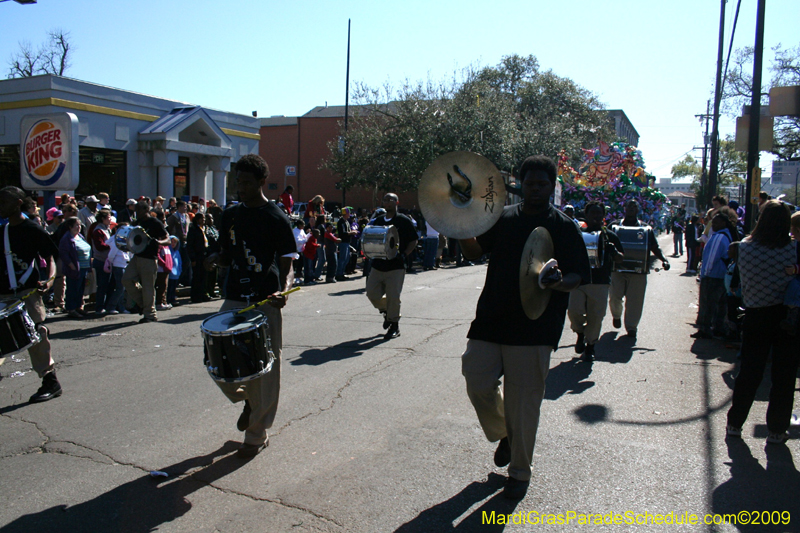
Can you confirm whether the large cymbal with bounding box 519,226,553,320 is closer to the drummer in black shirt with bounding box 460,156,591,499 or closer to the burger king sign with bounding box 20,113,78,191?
the drummer in black shirt with bounding box 460,156,591,499

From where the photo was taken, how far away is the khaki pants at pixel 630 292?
901 cm

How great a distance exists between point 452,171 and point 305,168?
1775 inches

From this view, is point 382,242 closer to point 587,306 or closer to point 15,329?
point 587,306

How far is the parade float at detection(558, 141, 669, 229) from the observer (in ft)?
63.5

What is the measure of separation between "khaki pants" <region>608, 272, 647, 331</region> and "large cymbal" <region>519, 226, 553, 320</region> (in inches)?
232

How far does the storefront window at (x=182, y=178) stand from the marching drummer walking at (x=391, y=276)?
64.4ft

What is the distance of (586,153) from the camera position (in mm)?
20500

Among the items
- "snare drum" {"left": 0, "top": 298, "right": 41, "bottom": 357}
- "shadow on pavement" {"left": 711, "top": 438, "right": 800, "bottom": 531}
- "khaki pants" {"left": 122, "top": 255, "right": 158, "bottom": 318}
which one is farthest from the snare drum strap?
"shadow on pavement" {"left": 711, "top": 438, "right": 800, "bottom": 531}

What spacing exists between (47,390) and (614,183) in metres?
17.4

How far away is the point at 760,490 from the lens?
13.1 feet

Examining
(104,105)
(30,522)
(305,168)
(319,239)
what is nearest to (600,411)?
(30,522)

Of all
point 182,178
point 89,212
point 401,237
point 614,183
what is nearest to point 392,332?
point 401,237

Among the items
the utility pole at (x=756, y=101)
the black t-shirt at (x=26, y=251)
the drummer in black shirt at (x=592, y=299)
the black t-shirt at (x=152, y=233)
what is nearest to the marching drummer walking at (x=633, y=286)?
the drummer in black shirt at (x=592, y=299)

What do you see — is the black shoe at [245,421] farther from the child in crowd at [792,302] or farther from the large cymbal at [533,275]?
the child in crowd at [792,302]
